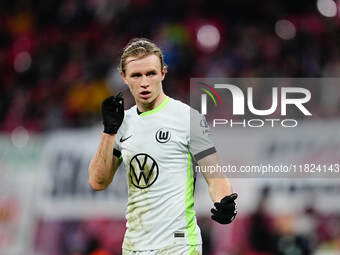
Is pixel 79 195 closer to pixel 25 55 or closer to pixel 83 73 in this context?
pixel 83 73

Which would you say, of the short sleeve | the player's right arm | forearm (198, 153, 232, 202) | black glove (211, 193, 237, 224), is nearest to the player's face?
the player's right arm

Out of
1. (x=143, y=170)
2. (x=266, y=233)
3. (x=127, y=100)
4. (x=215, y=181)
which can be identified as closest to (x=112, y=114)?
(x=143, y=170)

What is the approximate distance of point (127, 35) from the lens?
14000mm

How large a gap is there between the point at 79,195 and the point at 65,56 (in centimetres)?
392

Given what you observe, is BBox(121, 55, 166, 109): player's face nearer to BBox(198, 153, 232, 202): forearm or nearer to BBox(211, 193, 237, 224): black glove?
BBox(198, 153, 232, 202): forearm

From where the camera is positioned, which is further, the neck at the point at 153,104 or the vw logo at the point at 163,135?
the neck at the point at 153,104

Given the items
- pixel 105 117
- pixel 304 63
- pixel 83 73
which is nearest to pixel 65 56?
pixel 83 73

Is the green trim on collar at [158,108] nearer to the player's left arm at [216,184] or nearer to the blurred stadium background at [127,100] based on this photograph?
the player's left arm at [216,184]

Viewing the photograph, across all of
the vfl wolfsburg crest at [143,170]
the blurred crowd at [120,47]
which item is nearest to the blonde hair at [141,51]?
the vfl wolfsburg crest at [143,170]

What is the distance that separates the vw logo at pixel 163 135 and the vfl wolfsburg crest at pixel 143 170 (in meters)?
0.14

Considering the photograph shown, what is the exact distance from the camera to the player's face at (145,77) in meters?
5.21

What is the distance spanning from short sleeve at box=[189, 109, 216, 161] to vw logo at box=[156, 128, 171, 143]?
0.15m

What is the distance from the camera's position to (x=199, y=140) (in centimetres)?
517

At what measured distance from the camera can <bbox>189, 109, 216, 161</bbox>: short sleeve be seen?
5156 millimetres
